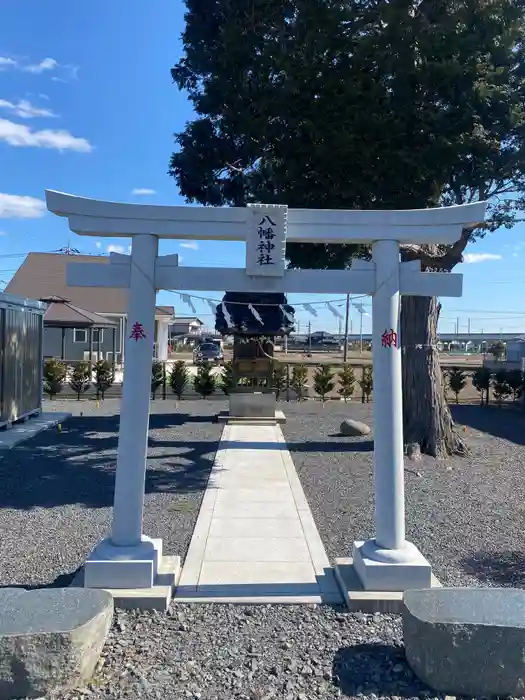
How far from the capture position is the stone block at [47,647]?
3150 millimetres

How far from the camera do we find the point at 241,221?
479 centimetres

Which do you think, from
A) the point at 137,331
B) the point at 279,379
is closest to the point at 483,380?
the point at 279,379

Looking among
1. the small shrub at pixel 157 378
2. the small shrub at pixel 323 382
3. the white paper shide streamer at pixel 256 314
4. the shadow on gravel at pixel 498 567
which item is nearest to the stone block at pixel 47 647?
the shadow on gravel at pixel 498 567

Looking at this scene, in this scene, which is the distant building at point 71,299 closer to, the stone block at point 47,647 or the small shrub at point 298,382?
the small shrub at point 298,382

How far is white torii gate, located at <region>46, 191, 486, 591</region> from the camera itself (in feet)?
15.2

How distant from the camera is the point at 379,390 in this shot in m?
4.71

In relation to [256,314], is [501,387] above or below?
below

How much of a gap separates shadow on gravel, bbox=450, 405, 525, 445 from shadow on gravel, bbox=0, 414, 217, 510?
20.0ft

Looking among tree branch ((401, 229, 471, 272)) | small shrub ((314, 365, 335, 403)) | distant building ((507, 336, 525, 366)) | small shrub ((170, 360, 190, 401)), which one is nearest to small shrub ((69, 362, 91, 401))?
small shrub ((170, 360, 190, 401))

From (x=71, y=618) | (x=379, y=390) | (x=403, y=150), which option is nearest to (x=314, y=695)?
(x=71, y=618)

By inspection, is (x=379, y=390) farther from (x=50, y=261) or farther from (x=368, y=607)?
(x=50, y=261)

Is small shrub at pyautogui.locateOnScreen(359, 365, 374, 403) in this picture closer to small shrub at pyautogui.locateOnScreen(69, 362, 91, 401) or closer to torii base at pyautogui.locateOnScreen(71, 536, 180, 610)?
small shrub at pyautogui.locateOnScreen(69, 362, 91, 401)

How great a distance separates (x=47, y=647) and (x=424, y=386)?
837 centimetres

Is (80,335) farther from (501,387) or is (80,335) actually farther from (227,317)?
(501,387)
